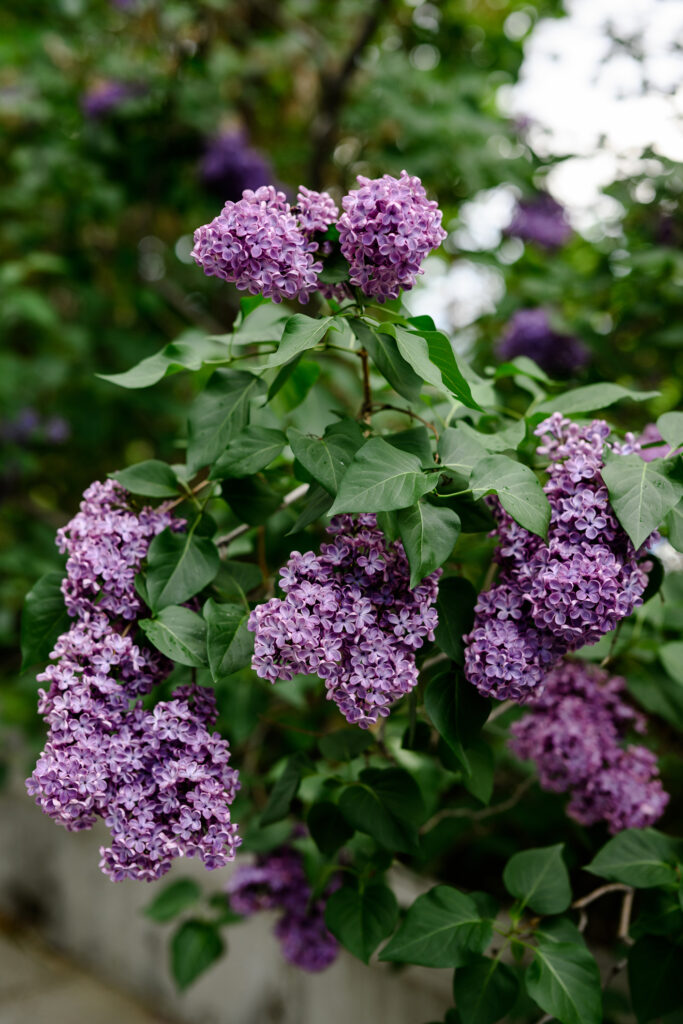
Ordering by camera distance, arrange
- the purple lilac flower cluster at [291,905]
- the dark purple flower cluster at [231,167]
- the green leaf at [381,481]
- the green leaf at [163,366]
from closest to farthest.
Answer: the green leaf at [381,481] → the green leaf at [163,366] → the purple lilac flower cluster at [291,905] → the dark purple flower cluster at [231,167]

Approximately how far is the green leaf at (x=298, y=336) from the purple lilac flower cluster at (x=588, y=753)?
0.58m

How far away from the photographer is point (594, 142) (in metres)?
1.77

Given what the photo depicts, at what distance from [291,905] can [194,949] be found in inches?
11.0

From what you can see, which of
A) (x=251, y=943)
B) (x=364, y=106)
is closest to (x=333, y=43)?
(x=364, y=106)

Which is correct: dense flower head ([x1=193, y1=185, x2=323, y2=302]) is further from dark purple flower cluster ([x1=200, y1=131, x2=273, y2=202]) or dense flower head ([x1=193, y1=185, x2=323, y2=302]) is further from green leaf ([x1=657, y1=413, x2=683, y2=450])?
dark purple flower cluster ([x1=200, y1=131, x2=273, y2=202])

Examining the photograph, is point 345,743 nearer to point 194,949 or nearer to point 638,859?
point 638,859

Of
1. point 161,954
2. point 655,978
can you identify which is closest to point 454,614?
point 655,978

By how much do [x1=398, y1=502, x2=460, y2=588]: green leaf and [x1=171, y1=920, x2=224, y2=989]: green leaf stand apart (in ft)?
3.57

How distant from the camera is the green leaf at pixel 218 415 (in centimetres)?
91

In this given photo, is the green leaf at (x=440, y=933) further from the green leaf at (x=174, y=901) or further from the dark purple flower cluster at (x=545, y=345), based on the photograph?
the dark purple flower cluster at (x=545, y=345)

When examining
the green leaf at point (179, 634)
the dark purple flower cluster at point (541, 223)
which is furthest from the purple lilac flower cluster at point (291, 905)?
the dark purple flower cluster at point (541, 223)

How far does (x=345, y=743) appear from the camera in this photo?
108 centimetres

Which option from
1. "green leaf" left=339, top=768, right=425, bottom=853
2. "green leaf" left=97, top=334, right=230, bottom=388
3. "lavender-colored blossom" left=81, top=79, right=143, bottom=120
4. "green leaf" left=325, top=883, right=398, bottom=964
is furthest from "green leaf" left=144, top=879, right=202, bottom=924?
"lavender-colored blossom" left=81, top=79, right=143, bottom=120

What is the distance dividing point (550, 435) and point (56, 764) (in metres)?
0.61
